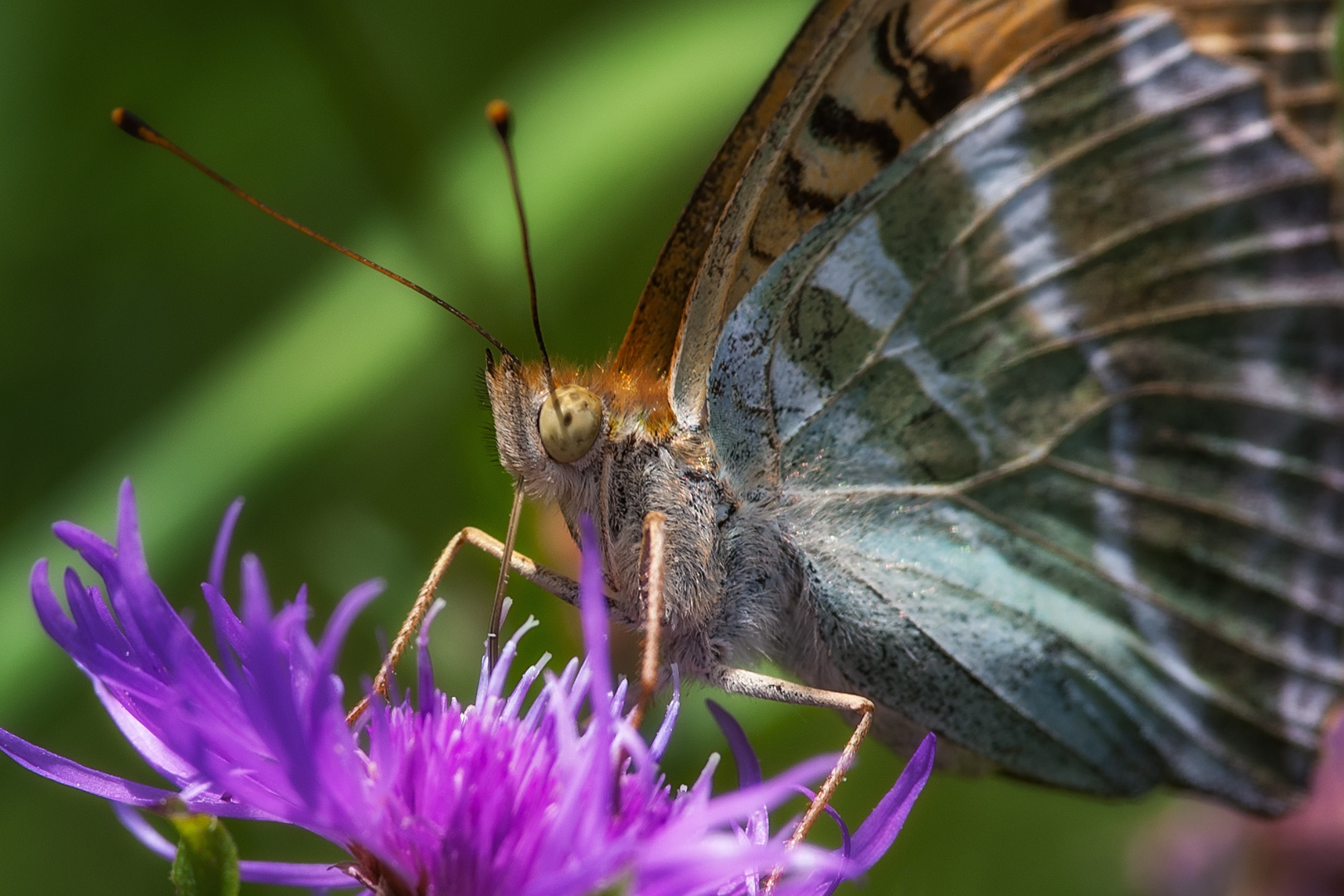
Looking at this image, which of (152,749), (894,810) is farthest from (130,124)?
(894,810)

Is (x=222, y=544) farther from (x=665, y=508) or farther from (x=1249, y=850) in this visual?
(x=1249, y=850)

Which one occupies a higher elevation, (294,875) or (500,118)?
(500,118)

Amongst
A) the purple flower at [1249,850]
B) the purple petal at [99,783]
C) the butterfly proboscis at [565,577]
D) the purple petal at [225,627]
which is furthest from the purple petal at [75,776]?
the purple flower at [1249,850]

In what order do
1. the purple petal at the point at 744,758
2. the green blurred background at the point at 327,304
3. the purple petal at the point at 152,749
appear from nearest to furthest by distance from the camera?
1. the purple petal at the point at 152,749
2. the purple petal at the point at 744,758
3. the green blurred background at the point at 327,304

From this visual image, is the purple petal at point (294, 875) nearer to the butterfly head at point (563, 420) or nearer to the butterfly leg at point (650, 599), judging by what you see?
the butterfly leg at point (650, 599)

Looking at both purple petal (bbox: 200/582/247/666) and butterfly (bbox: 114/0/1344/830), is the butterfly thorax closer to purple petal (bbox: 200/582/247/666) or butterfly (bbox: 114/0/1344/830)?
butterfly (bbox: 114/0/1344/830)

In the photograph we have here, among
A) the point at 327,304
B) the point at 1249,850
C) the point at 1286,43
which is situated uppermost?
the point at 1286,43

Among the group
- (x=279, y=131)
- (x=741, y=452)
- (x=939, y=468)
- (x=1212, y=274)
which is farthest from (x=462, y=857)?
(x=279, y=131)

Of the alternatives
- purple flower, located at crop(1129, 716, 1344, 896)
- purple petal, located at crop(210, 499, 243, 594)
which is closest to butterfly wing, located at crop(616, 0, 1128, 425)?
purple petal, located at crop(210, 499, 243, 594)
